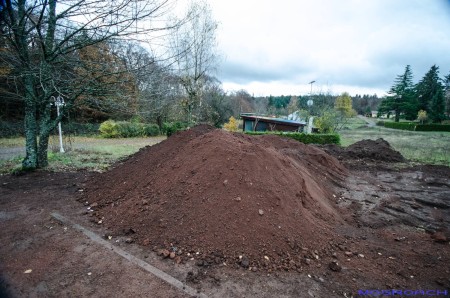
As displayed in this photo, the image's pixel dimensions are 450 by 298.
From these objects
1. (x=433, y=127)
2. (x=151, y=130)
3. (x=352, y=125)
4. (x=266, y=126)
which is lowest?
(x=151, y=130)

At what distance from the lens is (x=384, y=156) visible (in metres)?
11.4

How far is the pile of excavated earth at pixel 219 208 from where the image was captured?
3176 mm

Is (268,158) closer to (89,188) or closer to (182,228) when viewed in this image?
(182,228)

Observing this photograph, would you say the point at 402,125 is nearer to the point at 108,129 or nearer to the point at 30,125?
the point at 108,129

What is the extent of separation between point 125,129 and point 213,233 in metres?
18.5

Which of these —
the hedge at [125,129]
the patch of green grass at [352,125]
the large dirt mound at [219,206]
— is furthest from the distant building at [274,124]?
the large dirt mound at [219,206]

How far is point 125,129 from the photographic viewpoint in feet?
64.7

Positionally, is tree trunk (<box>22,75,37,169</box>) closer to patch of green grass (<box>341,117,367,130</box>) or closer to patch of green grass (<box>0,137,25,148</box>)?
patch of green grass (<box>0,137,25,148</box>)

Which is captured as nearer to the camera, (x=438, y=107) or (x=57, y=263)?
(x=57, y=263)

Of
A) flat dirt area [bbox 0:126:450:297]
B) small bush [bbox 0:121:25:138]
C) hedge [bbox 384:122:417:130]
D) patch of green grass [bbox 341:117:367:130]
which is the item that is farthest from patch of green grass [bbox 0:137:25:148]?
hedge [bbox 384:122:417:130]

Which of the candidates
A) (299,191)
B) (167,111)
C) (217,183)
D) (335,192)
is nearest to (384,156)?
(335,192)

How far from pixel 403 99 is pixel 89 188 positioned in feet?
165

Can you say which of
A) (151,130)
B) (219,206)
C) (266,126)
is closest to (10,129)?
(151,130)

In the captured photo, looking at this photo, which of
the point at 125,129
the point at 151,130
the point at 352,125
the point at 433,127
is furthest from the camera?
the point at 352,125
